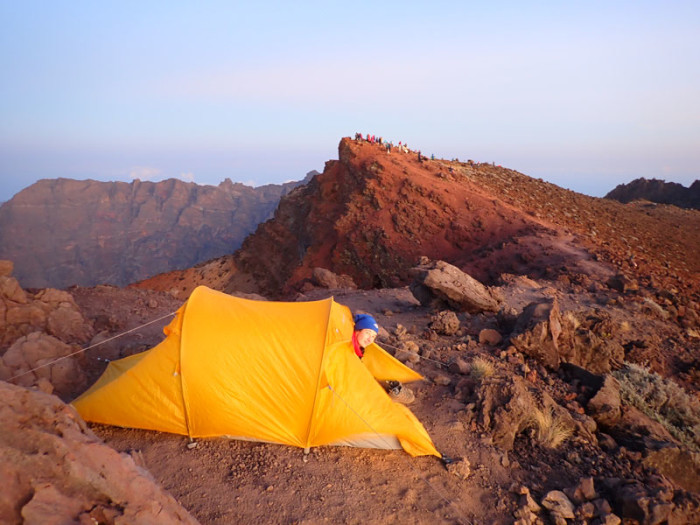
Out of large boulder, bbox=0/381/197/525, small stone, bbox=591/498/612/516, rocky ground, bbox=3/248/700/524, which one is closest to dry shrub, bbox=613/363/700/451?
rocky ground, bbox=3/248/700/524

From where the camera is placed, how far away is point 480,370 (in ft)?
22.8

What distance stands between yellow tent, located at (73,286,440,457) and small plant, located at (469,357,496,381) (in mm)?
1678

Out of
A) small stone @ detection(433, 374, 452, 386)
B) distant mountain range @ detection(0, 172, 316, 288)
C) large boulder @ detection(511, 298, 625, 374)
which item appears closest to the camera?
small stone @ detection(433, 374, 452, 386)

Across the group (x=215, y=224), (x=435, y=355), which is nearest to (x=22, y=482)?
(x=435, y=355)

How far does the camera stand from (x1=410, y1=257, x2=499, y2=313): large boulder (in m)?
10.4

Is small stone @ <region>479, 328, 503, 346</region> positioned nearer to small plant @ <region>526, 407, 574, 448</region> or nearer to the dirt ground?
small plant @ <region>526, 407, 574, 448</region>

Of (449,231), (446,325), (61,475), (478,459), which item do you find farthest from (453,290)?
(449,231)

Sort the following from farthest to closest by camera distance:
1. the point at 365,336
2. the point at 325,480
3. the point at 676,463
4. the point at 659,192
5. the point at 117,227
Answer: the point at 117,227, the point at 659,192, the point at 365,336, the point at 676,463, the point at 325,480

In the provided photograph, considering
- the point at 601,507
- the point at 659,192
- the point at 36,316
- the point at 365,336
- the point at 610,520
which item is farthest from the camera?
the point at 659,192

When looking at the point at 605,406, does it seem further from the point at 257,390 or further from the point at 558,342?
the point at 257,390

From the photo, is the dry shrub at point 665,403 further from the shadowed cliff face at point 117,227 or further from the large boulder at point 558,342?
the shadowed cliff face at point 117,227

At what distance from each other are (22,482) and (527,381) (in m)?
6.86

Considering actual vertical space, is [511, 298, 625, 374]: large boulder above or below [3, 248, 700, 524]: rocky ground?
above

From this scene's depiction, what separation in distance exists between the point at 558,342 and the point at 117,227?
99.2 metres
